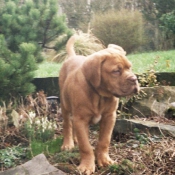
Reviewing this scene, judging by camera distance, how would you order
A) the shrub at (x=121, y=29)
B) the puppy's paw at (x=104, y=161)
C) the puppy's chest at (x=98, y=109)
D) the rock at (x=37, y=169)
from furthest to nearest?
the shrub at (x=121, y=29) → the puppy's paw at (x=104, y=161) → the puppy's chest at (x=98, y=109) → the rock at (x=37, y=169)

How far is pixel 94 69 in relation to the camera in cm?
352

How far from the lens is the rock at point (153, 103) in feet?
18.0

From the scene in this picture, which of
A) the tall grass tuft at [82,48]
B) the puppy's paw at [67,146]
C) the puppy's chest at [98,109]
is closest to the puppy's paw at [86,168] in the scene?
the puppy's chest at [98,109]

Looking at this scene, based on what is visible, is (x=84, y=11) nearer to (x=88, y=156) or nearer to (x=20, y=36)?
(x=20, y=36)

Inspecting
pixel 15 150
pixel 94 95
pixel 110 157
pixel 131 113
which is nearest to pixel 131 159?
pixel 110 157

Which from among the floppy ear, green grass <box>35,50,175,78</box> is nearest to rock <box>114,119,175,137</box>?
the floppy ear

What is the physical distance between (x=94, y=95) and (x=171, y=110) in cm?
212

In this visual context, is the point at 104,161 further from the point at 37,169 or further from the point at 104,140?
the point at 37,169

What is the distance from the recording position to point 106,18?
52.1 ft

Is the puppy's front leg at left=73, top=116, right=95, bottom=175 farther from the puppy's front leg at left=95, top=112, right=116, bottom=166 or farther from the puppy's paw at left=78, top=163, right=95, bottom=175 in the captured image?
the puppy's front leg at left=95, top=112, right=116, bottom=166

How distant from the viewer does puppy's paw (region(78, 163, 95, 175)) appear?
3617mm

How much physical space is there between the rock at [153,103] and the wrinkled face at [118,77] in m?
1.95

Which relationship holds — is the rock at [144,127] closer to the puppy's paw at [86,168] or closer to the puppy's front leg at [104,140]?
the puppy's front leg at [104,140]

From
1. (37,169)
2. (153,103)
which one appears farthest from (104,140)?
(153,103)
